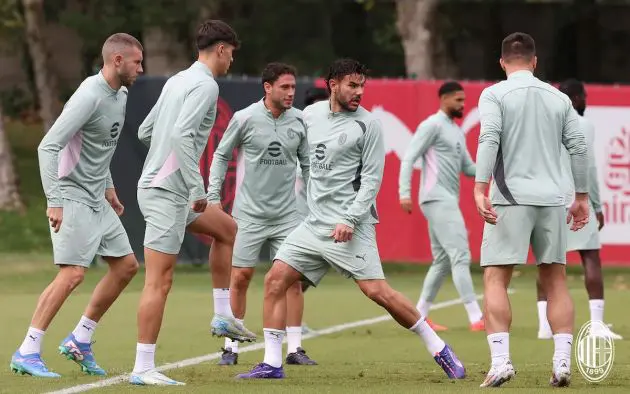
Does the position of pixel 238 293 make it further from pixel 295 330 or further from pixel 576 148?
pixel 576 148

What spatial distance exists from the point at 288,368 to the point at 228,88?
1023 centimetres

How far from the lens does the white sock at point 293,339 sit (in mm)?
13211

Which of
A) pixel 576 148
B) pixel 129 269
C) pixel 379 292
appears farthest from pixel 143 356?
pixel 576 148

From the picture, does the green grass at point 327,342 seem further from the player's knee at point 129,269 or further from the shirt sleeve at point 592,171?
the shirt sleeve at point 592,171

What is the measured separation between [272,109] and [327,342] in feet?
8.46

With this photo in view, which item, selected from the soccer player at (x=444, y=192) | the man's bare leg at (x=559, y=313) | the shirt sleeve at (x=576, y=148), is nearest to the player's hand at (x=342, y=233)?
the man's bare leg at (x=559, y=313)

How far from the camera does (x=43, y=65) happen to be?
35.8 meters

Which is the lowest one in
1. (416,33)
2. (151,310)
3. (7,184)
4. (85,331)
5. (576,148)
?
(7,184)

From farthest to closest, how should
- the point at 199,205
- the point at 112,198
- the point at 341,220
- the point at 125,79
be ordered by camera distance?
the point at 112,198 → the point at 125,79 → the point at 341,220 → the point at 199,205

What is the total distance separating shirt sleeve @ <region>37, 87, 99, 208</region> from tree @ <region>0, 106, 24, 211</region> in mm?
20558

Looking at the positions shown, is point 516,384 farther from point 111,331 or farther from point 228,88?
point 228,88

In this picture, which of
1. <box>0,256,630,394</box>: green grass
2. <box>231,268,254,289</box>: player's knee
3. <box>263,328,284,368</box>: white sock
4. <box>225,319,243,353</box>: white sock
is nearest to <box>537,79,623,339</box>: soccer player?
<box>0,256,630,394</box>: green grass

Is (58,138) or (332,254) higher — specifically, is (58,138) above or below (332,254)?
above

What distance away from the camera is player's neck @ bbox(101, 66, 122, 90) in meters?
11.4
